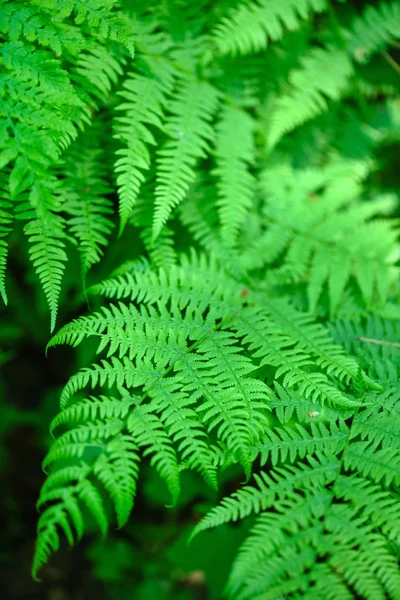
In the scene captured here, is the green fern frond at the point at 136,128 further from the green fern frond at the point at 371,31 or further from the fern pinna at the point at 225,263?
the green fern frond at the point at 371,31

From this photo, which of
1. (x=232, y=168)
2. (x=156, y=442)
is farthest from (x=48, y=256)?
(x=232, y=168)

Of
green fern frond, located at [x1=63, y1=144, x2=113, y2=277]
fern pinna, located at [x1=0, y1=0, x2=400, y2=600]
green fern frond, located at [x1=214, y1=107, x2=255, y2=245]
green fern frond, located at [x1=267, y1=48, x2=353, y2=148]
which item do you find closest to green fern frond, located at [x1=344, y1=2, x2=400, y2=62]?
fern pinna, located at [x1=0, y1=0, x2=400, y2=600]

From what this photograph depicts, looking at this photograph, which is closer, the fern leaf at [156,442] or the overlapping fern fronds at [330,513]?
the overlapping fern fronds at [330,513]

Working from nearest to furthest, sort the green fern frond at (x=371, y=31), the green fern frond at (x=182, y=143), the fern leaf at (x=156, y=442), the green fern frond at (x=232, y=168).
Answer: the fern leaf at (x=156, y=442), the green fern frond at (x=182, y=143), the green fern frond at (x=232, y=168), the green fern frond at (x=371, y=31)

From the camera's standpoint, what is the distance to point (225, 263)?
8.21ft

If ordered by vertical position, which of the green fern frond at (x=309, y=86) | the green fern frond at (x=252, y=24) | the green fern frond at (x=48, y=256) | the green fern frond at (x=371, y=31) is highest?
the green fern frond at (x=371, y=31)

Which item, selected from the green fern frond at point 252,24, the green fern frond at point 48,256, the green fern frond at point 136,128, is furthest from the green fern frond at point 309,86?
the green fern frond at point 48,256

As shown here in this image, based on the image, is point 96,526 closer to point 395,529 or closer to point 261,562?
point 261,562

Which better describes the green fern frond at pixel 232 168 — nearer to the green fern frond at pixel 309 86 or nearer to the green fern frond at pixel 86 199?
the green fern frond at pixel 309 86

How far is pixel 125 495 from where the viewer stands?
5.21ft

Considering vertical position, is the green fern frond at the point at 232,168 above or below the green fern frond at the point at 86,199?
above

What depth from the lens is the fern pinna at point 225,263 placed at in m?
1.66

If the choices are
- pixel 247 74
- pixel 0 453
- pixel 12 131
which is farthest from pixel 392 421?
pixel 0 453

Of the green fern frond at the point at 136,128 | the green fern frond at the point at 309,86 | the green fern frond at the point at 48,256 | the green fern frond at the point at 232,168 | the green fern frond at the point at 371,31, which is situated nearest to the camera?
the green fern frond at the point at 48,256
